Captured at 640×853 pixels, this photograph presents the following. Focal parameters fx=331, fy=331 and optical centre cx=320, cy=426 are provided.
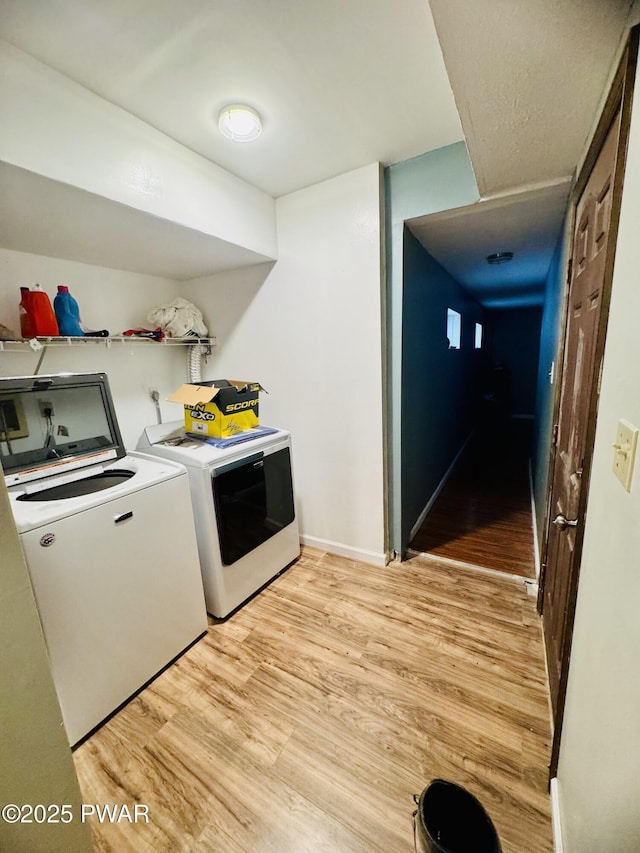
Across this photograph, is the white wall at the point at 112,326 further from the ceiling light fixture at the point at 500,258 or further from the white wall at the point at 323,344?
the ceiling light fixture at the point at 500,258

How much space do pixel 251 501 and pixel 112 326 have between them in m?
1.50

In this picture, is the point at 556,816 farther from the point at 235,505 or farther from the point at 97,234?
the point at 97,234

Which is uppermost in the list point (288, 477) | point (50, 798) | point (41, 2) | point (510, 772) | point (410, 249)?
point (41, 2)

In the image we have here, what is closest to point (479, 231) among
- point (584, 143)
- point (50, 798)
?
point (584, 143)

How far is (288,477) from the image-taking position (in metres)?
2.17

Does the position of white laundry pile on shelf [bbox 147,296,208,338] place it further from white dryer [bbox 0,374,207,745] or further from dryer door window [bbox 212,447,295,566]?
dryer door window [bbox 212,447,295,566]

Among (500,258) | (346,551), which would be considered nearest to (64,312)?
(346,551)

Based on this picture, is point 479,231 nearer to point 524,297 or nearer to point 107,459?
point 107,459

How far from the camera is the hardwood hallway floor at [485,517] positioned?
2309 millimetres

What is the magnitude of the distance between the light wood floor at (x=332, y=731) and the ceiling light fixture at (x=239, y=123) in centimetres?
243

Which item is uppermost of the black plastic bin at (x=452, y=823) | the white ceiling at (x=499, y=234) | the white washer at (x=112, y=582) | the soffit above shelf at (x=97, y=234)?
the white ceiling at (x=499, y=234)

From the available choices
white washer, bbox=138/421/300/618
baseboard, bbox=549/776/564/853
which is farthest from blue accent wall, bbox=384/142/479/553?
baseboard, bbox=549/776/564/853

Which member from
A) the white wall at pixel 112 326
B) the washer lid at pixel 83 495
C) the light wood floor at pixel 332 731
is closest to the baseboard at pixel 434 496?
the light wood floor at pixel 332 731

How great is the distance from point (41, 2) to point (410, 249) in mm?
1761
